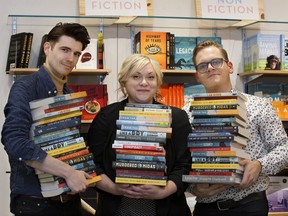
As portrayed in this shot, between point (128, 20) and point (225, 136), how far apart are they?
81.8 inches

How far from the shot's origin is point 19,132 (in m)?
1.98

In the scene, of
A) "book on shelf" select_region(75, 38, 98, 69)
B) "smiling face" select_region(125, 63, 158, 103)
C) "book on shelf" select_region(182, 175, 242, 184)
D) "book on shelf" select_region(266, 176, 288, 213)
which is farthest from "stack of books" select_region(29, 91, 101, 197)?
"book on shelf" select_region(266, 176, 288, 213)

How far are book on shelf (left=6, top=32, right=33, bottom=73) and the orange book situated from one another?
3.04 feet

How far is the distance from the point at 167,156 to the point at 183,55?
1854mm

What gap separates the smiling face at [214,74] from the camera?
2396 millimetres

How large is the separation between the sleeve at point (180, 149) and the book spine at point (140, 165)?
0.44ft

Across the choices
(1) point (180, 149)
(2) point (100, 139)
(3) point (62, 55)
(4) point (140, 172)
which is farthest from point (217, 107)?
(3) point (62, 55)

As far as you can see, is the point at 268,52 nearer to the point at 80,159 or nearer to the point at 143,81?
the point at 143,81

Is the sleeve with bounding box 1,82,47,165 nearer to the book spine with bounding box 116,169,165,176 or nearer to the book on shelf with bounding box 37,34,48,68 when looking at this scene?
the book spine with bounding box 116,169,165,176

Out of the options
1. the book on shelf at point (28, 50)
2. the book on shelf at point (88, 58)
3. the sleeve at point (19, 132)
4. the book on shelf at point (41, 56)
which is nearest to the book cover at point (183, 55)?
the book on shelf at point (88, 58)

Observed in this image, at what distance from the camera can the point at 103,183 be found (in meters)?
2.13

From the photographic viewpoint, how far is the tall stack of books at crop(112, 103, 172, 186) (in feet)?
6.81

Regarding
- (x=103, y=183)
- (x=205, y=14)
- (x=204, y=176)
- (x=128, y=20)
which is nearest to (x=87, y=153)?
(x=103, y=183)

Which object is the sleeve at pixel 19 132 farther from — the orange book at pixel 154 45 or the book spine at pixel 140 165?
the orange book at pixel 154 45
